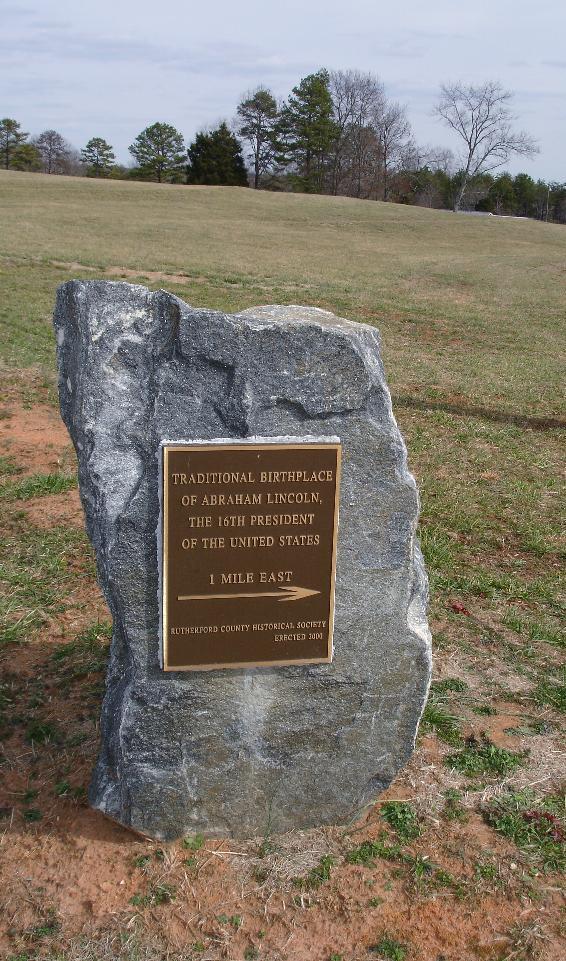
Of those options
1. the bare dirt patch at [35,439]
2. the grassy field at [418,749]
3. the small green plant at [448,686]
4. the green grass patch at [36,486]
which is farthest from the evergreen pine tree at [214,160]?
the small green plant at [448,686]


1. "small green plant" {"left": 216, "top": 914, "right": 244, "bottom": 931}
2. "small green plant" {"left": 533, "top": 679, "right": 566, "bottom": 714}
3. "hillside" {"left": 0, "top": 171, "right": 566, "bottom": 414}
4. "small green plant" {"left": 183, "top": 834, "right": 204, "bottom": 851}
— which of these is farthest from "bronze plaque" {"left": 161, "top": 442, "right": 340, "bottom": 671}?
"hillside" {"left": 0, "top": 171, "right": 566, "bottom": 414}

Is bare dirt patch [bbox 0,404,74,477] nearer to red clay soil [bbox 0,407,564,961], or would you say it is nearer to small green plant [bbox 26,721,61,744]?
small green plant [bbox 26,721,61,744]

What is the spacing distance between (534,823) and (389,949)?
36.9 inches

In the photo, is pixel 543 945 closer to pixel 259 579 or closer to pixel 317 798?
pixel 317 798

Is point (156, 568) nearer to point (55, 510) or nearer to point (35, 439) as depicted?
point (55, 510)

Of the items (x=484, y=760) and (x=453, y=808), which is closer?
(x=453, y=808)

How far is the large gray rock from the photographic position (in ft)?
10.5

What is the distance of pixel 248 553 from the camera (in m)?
3.35

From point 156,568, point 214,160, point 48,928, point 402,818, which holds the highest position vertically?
point 214,160

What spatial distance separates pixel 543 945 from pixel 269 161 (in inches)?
2555

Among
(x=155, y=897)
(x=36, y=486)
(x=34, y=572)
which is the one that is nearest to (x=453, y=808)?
(x=155, y=897)

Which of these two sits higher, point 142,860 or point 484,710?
point 484,710

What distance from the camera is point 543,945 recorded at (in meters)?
3.22

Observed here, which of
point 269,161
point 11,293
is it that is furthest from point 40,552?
point 269,161
